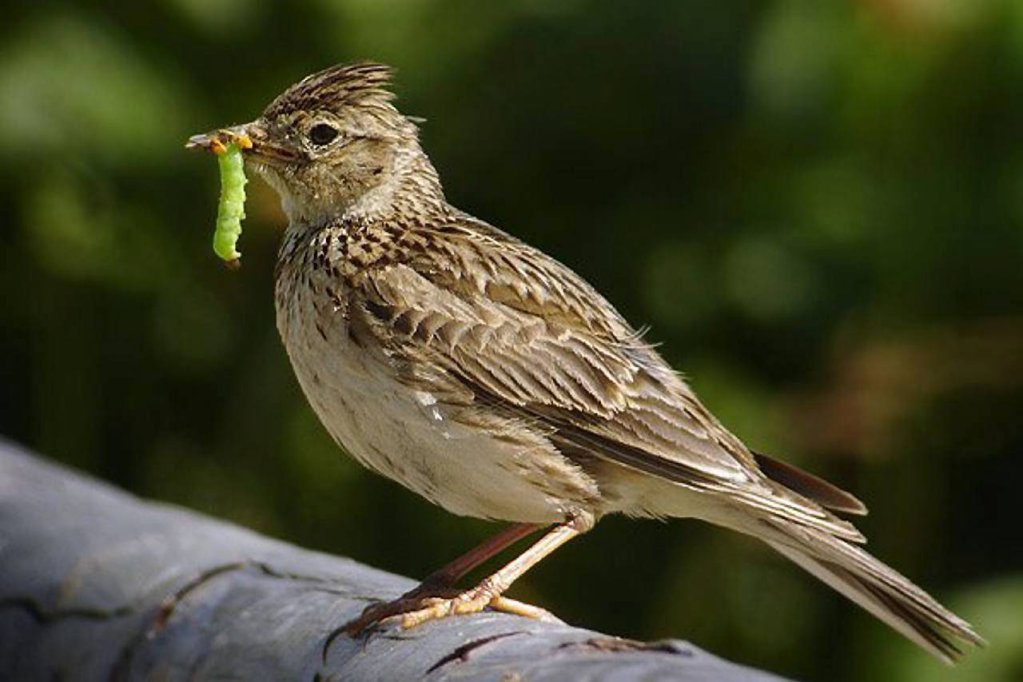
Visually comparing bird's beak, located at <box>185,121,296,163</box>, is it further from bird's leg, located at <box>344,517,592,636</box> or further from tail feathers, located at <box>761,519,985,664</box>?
tail feathers, located at <box>761,519,985,664</box>

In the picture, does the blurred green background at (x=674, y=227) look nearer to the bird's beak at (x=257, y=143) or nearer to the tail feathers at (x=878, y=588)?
the bird's beak at (x=257, y=143)

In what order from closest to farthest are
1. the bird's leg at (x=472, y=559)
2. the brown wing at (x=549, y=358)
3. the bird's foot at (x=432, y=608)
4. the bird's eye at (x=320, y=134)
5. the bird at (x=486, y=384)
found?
the bird's foot at (x=432, y=608) < the bird's leg at (x=472, y=559) < the bird at (x=486, y=384) < the brown wing at (x=549, y=358) < the bird's eye at (x=320, y=134)

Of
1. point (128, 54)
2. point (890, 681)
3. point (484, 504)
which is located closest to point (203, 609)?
point (484, 504)

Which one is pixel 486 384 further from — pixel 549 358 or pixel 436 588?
pixel 436 588

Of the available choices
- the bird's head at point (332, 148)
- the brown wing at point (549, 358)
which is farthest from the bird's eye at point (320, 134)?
the brown wing at point (549, 358)

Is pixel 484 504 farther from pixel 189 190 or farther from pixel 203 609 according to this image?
pixel 189 190

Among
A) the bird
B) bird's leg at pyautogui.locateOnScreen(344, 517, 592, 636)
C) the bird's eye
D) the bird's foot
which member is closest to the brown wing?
the bird

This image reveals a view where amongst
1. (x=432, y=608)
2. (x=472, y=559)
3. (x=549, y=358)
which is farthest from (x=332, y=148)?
(x=432, y=608)
